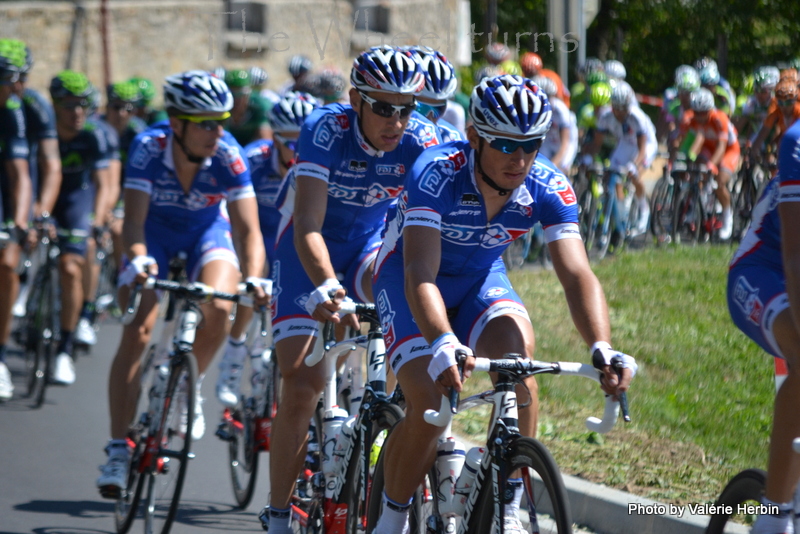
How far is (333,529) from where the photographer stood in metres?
4.59

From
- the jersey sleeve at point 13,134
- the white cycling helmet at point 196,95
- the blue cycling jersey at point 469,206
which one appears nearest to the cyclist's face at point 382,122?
the blue cycling jersey at point 469,206

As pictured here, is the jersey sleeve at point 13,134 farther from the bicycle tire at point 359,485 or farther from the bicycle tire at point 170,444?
the bicycle tire at point 359,485

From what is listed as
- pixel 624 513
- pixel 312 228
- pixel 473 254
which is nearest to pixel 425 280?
pixel 473 254

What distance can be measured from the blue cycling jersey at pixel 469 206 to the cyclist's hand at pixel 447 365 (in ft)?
2.02

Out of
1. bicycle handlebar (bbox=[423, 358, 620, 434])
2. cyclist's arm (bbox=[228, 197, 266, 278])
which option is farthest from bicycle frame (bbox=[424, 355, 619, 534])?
cyclist's arm (bbox=[228, 197, 266, 278])

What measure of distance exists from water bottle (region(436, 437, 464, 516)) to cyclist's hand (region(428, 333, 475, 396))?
1.93 ft

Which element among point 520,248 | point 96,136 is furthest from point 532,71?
point 96,136

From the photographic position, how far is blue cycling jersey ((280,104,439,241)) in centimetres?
503

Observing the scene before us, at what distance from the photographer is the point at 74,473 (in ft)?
22.4

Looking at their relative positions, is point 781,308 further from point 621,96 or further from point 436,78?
point 621,96

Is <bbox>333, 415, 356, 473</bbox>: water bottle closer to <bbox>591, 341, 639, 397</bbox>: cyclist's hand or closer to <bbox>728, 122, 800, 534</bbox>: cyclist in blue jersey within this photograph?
<bbox>591, 341, 639, 397</bbox>: cyclist's hand

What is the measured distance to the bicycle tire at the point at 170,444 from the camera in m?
5.39

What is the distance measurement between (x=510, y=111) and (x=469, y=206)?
1.45 feet

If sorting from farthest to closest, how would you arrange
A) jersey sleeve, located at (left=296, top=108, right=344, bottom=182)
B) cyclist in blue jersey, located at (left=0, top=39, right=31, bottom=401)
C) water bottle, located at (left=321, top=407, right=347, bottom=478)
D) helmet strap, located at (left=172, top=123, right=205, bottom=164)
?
cyclist in blue jersey, located at (left=0, top=39, right=31, bottom=401) → helmet strap, located at (left=172, top=123, right=205, bottom=164) → jersey sleeve, located at (left=296, top=108, right=344, bottom=182) → water bottle, located at (left=321, top=407, right=347, bottom=478)
